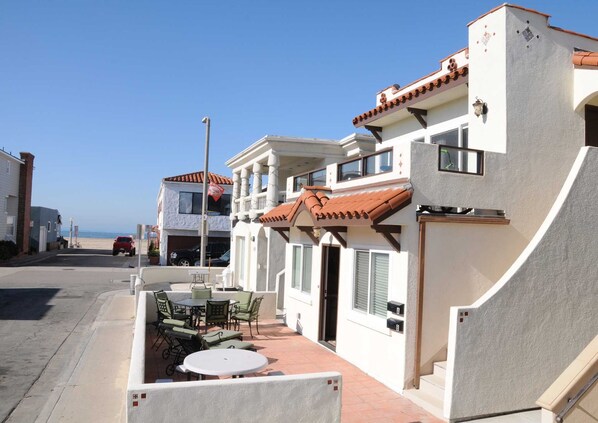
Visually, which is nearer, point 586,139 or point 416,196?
point 416,196

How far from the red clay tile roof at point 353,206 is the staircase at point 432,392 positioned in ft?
8.80

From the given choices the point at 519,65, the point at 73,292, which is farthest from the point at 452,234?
the point at 73,292

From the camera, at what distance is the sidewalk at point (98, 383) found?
7586mm

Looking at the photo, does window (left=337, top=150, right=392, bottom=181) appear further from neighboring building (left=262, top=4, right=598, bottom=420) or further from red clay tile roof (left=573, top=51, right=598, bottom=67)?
red clay tile roof (left=573, top=51, right=598, bottom=67)

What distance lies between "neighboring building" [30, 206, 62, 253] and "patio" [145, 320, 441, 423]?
3852 centimetres

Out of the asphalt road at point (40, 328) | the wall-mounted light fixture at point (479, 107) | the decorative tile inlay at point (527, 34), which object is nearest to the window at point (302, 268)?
the wall-mounted light fixture at point (479, 107)

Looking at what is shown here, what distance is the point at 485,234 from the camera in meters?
8.52

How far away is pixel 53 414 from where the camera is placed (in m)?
7.61

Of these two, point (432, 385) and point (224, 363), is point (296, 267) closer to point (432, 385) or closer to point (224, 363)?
point (432, 385)

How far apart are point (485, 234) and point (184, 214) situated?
29238 millimetres

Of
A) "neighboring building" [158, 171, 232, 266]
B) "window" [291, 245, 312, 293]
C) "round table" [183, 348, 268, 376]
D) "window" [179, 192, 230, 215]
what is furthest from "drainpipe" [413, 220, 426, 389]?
"window" [179, 192, 230, 215]

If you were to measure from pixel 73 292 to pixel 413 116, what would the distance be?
655 inches

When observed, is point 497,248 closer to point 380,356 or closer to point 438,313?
point 438,313

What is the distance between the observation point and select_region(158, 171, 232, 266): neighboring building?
3516 cm
